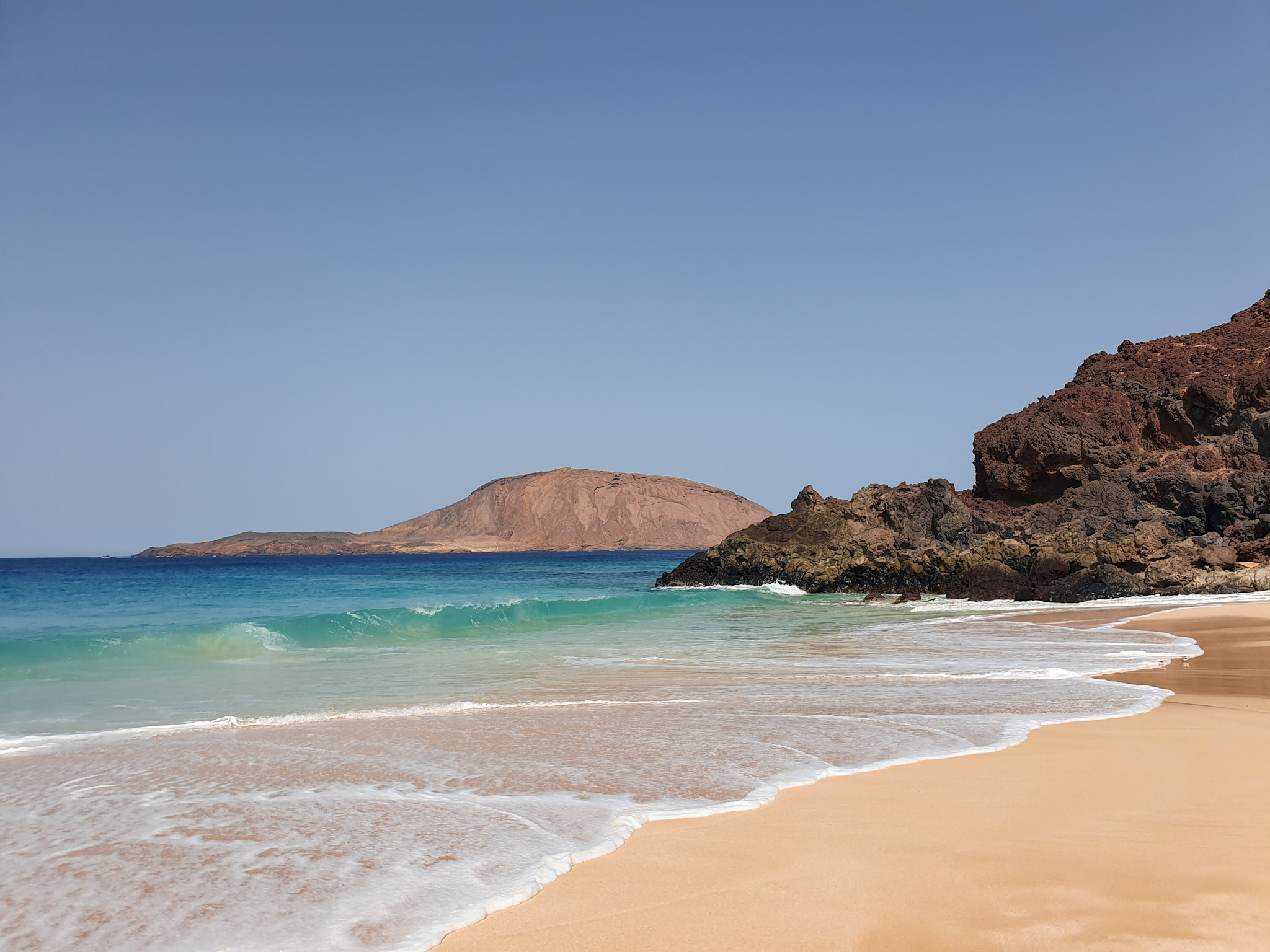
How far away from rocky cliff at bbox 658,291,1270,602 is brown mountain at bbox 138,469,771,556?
114575 mm

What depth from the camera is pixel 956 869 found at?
344 centimetres

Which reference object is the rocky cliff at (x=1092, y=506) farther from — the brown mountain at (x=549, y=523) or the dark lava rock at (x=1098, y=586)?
the brown mountain at (x=549, y=523)

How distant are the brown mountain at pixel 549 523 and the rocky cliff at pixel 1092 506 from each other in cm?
11457

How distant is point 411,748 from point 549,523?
15354 centimetres

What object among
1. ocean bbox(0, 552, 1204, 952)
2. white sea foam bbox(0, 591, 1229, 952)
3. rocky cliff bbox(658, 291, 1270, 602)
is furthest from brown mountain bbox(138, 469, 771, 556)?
white sea foam bbox(0, 591, 1229, 952)

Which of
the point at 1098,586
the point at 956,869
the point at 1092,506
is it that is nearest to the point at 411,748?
the point at 956,869

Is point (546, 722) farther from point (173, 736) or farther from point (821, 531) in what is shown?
point (821, 531)

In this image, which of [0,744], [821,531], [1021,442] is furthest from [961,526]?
[0,744]

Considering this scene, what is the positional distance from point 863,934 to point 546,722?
191 inches

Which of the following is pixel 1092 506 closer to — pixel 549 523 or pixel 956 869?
pixel 956 869

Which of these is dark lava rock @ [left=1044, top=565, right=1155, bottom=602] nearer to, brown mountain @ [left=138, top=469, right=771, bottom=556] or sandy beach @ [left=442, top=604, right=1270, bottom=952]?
sandy beach @ [left=442, top=604, right=1270, bottom=952]

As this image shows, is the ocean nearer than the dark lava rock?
Yes

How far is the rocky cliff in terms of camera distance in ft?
80.4

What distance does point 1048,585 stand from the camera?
24.1m
